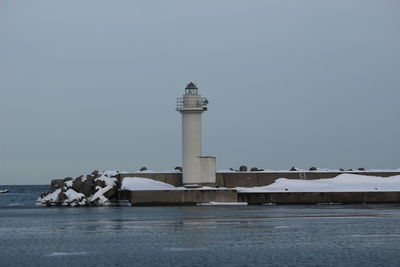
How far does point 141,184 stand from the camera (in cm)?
6506

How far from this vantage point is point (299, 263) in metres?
28.5

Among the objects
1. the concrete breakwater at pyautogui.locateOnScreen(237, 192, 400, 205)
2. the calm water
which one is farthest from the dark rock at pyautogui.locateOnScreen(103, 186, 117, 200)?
the calm water

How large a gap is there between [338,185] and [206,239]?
108ft

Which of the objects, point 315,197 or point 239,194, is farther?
point 239,194

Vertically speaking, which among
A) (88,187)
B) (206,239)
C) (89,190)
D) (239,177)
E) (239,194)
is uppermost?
(239,177)

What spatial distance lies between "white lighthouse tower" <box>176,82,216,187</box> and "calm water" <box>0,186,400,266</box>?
8194 mm

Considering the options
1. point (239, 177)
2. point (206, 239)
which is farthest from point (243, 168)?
point (206, 239)

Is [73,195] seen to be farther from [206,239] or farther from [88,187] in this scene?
[206,239]

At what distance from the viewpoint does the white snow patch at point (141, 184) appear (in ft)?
210

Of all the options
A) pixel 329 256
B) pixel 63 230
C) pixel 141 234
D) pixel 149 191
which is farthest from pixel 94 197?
pixel 329 256

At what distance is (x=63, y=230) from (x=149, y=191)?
64.5ft

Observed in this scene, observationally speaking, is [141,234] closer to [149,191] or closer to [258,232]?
[258,232]

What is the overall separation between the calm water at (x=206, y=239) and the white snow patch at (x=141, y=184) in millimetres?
7805

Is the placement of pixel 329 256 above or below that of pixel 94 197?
below
